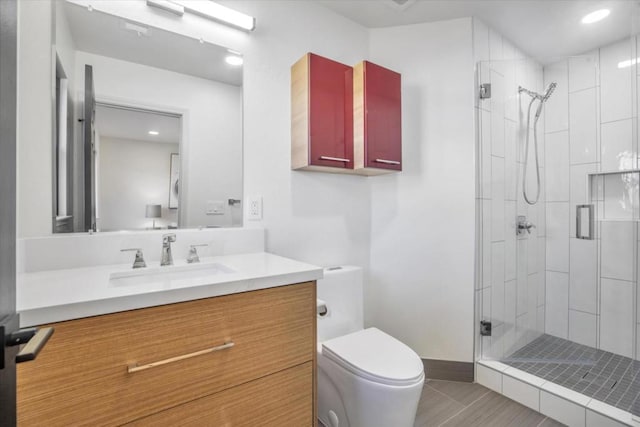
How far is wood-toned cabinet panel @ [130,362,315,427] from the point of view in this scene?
832 millimetres

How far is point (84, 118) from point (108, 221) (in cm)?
43

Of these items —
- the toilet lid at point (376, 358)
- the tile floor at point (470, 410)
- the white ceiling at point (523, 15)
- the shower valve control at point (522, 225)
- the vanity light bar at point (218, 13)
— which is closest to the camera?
the toilet lid at point (376, 358)

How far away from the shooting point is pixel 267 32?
168 centimetres

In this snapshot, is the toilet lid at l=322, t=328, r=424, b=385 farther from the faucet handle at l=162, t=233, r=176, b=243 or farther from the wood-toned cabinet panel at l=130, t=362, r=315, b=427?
the faucet handle at l=162, t=233, r=176, b=243

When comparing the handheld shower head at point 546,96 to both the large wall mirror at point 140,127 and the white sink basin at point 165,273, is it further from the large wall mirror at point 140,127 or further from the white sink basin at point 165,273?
the white sink basin at point 165,273

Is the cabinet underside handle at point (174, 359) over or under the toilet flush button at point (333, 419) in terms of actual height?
over

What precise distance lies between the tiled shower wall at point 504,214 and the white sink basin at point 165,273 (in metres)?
1.59

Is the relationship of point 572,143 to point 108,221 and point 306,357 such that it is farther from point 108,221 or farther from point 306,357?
point 108,221

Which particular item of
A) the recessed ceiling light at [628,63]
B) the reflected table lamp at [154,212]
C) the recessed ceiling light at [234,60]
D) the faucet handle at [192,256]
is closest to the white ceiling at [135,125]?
the reflected table lamp at [154,212]

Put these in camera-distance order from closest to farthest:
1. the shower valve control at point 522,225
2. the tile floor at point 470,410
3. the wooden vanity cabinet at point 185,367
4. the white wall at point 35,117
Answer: the wooden vanity cabinet at point 185,367 → the white wall at point 35,117 → the tile floor at point 470,410 → the shower valve control at point 522,225

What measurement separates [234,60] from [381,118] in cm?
85

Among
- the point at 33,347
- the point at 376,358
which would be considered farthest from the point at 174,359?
the point at 376,358

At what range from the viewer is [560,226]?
2.04 metres

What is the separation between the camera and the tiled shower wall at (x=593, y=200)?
183cm
